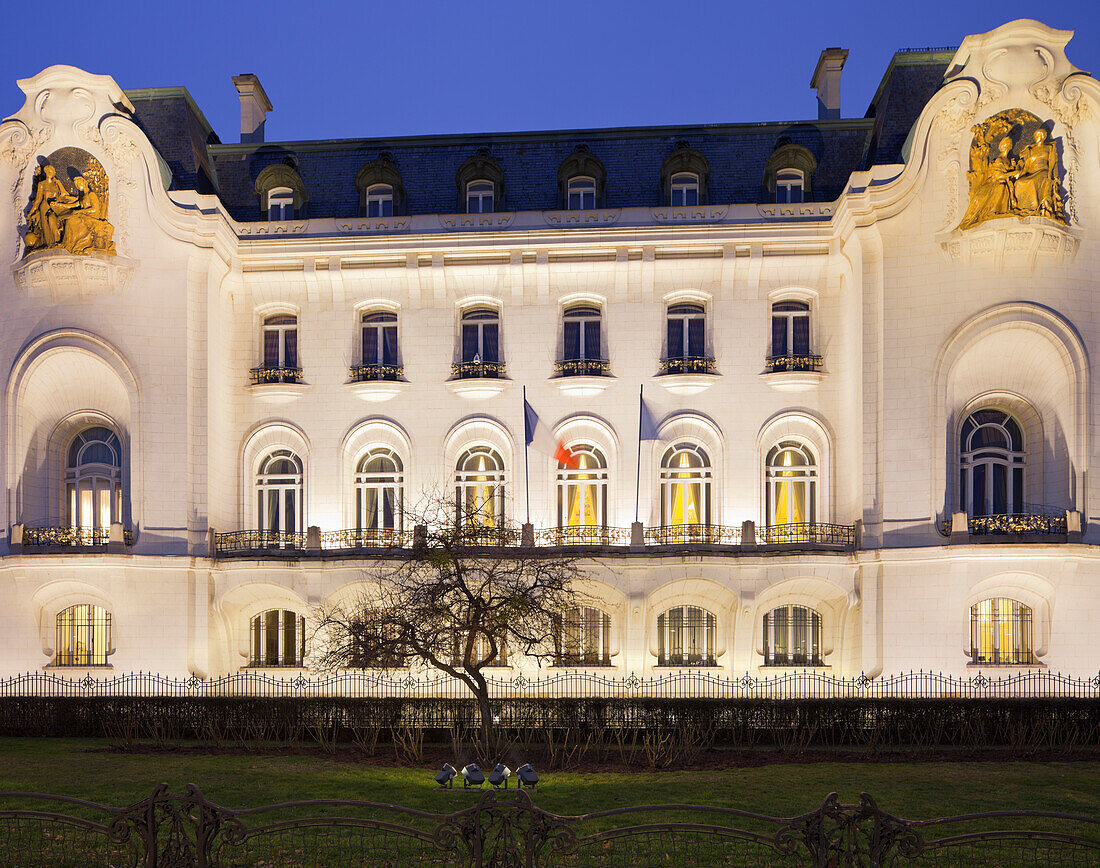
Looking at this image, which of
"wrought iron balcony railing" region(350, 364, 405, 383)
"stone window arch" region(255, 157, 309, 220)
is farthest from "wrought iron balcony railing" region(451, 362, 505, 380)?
"stone window arch" region(255, 157, 309, 220)

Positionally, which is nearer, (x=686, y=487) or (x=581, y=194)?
(x=686, y=487)

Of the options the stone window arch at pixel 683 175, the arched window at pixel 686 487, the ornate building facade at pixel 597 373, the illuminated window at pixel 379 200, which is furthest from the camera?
the illuminated window at pixel 379 200

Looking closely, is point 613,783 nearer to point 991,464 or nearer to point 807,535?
point 807,535

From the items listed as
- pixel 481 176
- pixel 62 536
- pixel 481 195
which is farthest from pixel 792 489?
pixel 62 536

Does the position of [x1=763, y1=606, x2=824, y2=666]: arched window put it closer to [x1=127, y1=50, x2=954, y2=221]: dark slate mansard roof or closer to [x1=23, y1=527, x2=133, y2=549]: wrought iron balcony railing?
[x1=127, y1=50, x2=954, y2=221]: dark slate mansard roof

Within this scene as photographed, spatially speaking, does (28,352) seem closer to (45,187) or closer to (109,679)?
(45,187)

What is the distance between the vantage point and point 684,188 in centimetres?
3419

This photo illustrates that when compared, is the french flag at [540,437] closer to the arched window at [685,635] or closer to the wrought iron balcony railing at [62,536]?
the arched window at [685,635]

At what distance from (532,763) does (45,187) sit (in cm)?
2330

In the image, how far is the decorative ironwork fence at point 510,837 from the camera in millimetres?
9383

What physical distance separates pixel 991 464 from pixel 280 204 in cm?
2476

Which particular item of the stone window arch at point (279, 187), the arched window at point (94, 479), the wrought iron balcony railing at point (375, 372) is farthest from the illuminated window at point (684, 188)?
the arched window at point (94, 479)

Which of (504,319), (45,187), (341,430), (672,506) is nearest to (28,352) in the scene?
(45,187)

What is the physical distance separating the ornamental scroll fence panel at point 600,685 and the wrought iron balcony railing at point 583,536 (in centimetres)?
392
